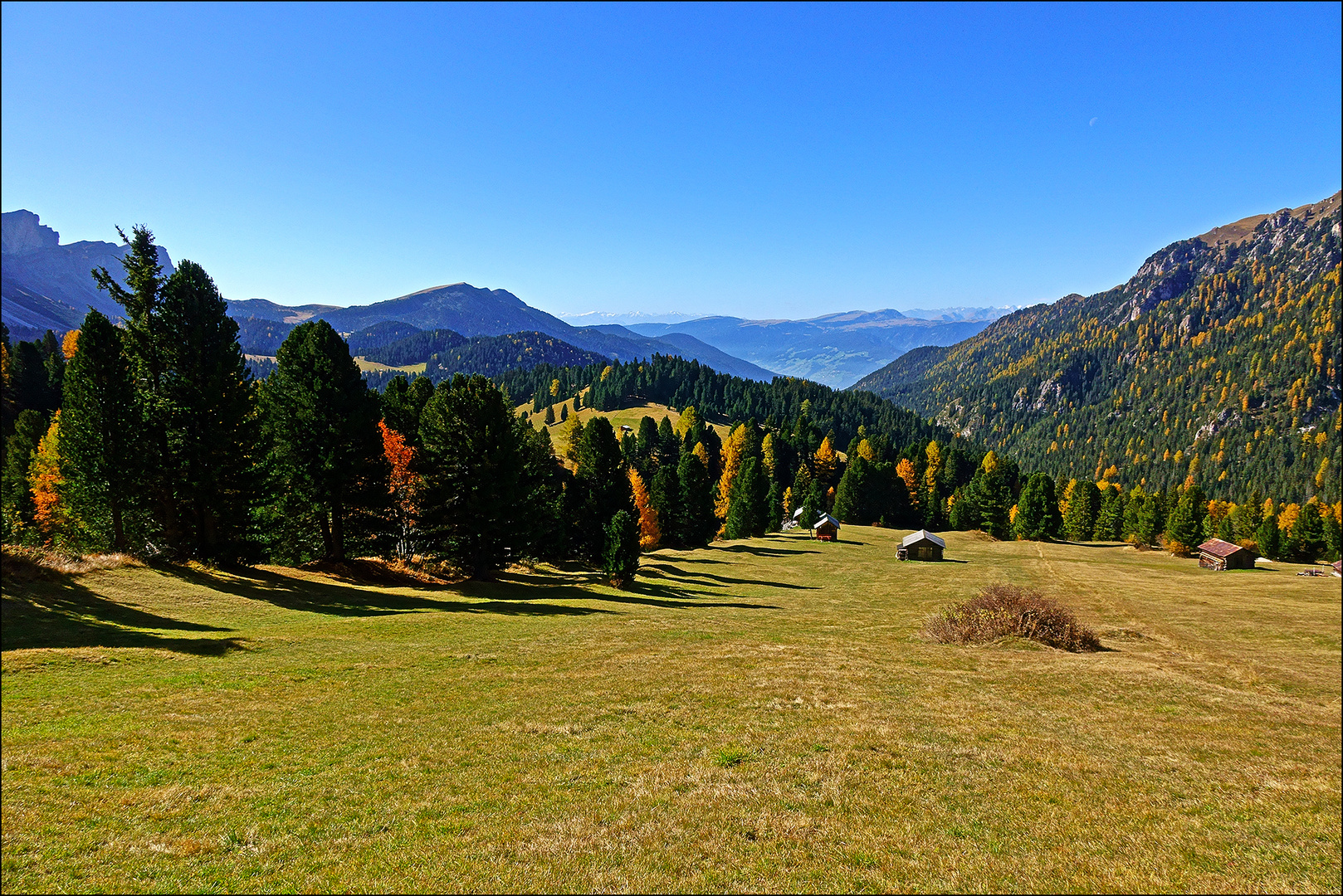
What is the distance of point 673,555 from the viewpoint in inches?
2852

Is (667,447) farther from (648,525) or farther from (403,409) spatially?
(403,409)

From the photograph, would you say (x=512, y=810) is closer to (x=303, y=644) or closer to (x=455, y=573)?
(x=303, y=644)

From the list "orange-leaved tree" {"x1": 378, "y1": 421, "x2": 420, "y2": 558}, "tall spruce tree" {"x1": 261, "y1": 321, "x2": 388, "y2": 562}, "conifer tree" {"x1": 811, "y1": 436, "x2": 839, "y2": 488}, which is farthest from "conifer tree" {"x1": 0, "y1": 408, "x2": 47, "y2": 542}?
"conifer tree" {"x1": 811, "y1": 436, "x2": 839, "y2": 488}

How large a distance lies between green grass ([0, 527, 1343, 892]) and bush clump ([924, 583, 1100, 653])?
1.32 meters

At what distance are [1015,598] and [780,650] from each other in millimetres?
10990

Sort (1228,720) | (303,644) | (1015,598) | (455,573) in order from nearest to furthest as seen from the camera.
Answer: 1. (1228,720)
2. (303,644)
3. (1015,598)
4. (455,573)

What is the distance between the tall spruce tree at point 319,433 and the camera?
37.9 meters

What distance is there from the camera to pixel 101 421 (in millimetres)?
31875

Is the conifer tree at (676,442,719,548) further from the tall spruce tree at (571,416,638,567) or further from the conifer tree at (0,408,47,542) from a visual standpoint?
the conifer tree at (0,408,47,542)

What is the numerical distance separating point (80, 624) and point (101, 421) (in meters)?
19.3

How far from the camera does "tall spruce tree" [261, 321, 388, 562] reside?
1494 inches

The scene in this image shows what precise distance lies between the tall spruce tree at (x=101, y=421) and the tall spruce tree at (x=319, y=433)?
6490 millimetres

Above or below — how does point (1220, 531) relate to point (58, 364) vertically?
below

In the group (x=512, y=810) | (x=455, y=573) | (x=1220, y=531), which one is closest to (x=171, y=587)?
(x=455, y=573)
